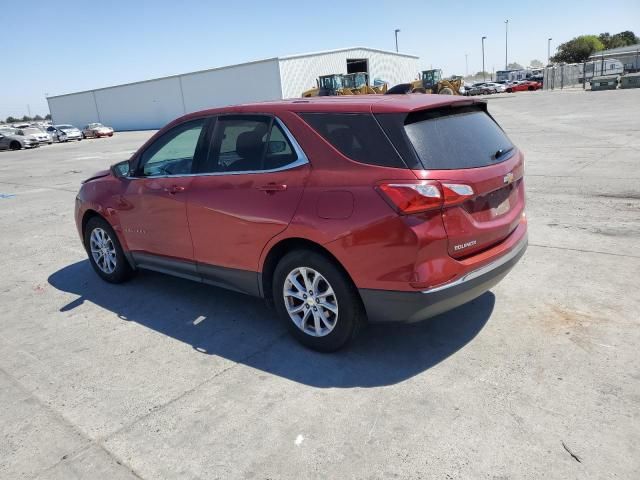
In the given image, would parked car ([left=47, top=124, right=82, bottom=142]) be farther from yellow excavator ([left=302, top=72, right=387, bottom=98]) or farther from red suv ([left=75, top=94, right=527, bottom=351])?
red suv ([left=75, top=94, right=527, bottom=351])

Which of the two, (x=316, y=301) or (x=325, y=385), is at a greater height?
(x=316, y=301)

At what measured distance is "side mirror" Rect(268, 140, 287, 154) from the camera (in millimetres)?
3629

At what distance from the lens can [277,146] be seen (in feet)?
12.1

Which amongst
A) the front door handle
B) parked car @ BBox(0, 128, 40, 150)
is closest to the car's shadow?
the front door handle

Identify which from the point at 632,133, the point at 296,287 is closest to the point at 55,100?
the point at 632,133

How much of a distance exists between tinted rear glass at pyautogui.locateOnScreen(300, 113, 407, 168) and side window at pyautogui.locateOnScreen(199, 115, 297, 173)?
0.30 metres

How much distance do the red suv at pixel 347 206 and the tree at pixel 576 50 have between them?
310ft

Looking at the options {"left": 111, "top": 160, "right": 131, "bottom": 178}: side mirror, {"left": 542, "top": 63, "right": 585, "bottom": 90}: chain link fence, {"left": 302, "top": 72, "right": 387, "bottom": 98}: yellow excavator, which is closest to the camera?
{"left": 111, "top": 160, "right": 131, "bottom": 178}: side mirror

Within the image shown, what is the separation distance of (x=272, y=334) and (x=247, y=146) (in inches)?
57.9

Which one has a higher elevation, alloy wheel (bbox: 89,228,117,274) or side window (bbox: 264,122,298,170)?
side window (bbox: 264,122,298,170)

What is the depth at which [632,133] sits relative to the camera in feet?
43.7

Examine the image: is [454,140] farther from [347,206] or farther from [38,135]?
[38,135]

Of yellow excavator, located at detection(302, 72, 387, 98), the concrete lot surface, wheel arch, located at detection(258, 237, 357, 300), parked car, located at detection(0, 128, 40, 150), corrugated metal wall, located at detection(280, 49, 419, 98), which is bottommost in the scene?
the concrete lot surface

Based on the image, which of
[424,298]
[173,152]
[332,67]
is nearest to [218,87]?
[332,67]
